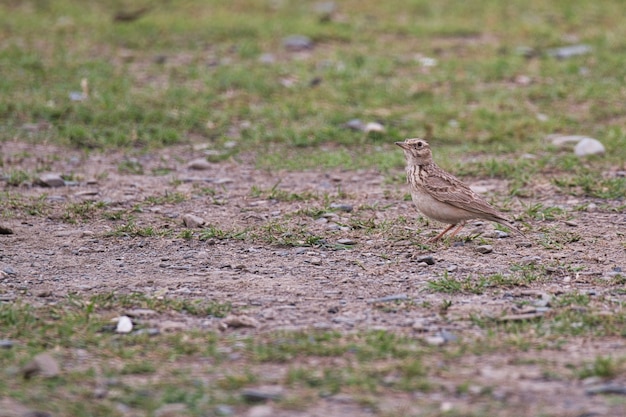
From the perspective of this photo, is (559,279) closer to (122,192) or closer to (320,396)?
(320,396)

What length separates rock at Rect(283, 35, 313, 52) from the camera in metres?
14.9

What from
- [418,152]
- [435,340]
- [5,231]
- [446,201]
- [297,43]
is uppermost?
[297,43]

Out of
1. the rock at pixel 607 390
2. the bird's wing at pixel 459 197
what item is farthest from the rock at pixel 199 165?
the rock at pixel 607 390

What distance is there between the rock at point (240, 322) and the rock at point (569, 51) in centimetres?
911

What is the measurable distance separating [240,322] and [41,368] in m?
1.31

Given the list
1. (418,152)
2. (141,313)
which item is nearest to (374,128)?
(418,152)

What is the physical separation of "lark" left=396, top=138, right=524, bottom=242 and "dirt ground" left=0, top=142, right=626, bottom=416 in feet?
0.75

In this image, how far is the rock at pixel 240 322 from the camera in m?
6.33

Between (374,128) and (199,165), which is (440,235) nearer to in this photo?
(199,165)

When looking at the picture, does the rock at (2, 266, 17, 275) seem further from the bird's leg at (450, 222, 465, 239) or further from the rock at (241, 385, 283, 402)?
the bird's leg at (450, 222, 465, 239)

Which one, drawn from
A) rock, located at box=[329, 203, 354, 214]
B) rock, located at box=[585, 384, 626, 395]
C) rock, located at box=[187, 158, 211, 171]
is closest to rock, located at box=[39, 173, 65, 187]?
rock, located at box=[187, 158, 211, 171]

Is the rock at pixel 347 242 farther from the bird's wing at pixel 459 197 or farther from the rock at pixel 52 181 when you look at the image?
the rock at pixel 52 181

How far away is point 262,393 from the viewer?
526 centimetres

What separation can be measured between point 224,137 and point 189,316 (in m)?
5.25
